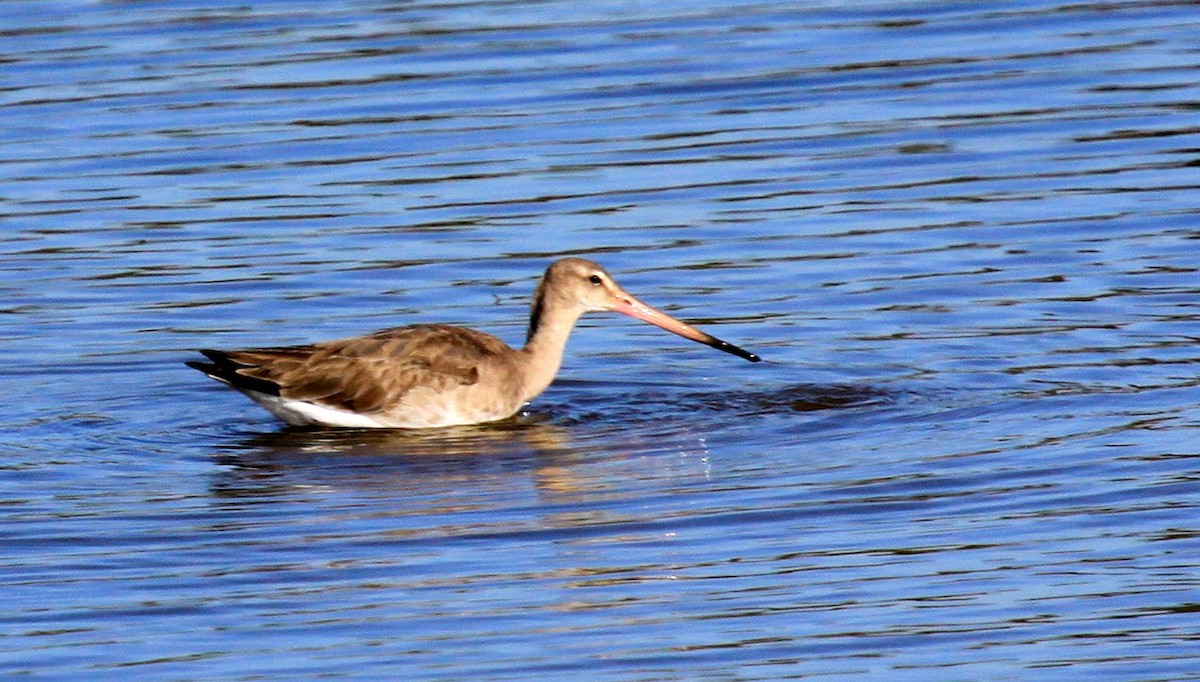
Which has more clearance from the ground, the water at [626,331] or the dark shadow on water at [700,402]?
the water at [626,331]

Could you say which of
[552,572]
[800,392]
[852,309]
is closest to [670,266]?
[852,309]

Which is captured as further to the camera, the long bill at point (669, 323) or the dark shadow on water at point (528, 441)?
the long bill at point (669, 323)

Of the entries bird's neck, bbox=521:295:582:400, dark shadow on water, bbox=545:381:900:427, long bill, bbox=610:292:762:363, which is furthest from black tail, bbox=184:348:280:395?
long bill, bbox=610:292:762:363

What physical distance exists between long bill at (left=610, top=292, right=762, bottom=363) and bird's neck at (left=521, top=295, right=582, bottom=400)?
224 mm

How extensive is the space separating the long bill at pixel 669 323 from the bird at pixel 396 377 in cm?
1

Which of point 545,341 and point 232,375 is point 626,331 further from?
point 232,375

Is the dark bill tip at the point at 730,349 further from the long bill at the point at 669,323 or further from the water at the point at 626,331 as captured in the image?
the water at the point at 626,331

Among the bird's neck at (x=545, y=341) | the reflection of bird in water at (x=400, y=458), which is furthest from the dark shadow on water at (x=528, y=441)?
the bird's neck at (x=545, y=341)

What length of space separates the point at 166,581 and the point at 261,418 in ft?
11.0

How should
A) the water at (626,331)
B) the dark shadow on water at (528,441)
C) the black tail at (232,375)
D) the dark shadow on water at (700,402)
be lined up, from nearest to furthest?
1. the water at (626,331)
2. the dark shadow on water at (528,441)
3. the dark shadow on water at (700,402)
4. the black tail at (232,375)

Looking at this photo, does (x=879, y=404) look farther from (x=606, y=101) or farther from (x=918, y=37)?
(x=918, y=37)

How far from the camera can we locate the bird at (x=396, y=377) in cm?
1145

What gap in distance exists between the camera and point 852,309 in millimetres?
12773

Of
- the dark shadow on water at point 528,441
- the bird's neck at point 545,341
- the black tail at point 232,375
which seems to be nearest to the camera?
the dark shadow on water at point 528,441
